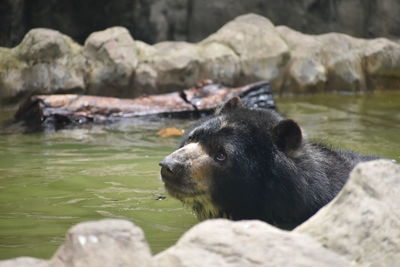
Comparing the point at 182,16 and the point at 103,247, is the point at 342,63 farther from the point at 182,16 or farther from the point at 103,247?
the point at 103,247

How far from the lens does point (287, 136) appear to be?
4840 millimetres

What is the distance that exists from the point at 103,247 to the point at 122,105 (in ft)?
24.4

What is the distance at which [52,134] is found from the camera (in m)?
9.38

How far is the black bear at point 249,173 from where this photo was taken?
15.8ft

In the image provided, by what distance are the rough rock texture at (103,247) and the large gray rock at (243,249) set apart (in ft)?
0.39

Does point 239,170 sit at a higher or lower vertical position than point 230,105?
lower

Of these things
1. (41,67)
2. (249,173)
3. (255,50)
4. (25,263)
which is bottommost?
(41,67)

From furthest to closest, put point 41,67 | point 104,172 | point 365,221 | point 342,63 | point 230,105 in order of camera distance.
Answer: point 342,63 → point 41,67 → point 104,172 → point 230,105 → point 365,221

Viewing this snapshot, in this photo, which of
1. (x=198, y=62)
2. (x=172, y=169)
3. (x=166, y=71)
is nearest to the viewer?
(x=172, y=169)

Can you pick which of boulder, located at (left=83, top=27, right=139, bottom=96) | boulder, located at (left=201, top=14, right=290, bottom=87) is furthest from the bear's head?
boulder, located at (left=201, top=14, right=290, bottom=87)

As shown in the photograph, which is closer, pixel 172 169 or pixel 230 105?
pixel 172 169

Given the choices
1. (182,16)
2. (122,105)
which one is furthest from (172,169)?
(182,16)

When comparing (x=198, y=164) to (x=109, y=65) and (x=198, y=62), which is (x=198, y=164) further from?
(x=198, y=62)

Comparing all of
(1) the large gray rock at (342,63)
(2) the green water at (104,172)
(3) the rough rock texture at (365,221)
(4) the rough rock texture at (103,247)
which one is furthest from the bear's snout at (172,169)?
(1) the large gray rock at (342,63)
